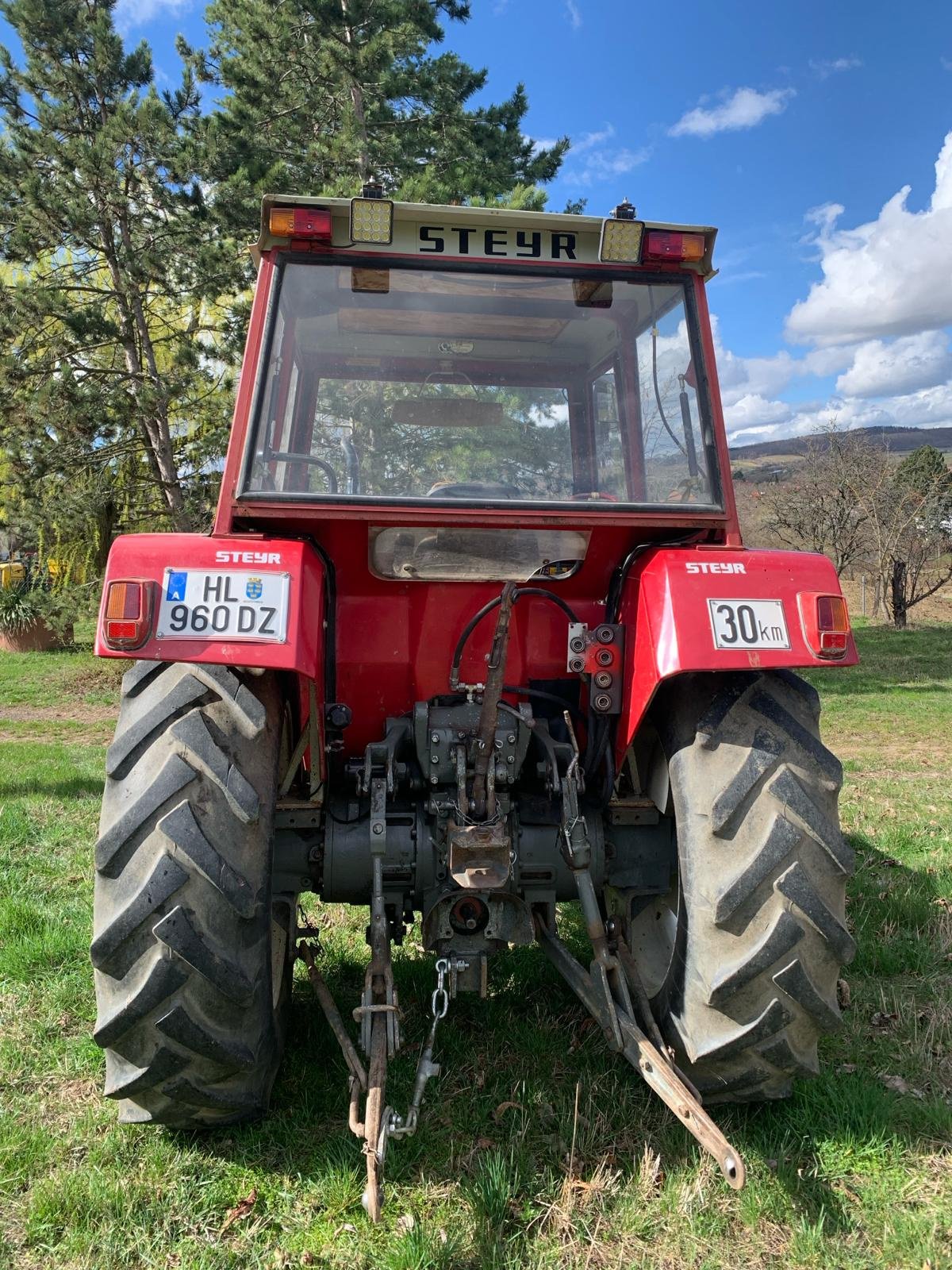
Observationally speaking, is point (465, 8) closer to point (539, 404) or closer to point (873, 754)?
point (873, 754)

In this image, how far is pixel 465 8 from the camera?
12164 millimetres

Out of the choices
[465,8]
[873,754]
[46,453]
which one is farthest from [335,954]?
[465,8]

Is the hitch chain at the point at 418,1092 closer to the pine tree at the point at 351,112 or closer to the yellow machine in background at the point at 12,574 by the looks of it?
the pine tree at the point at 351,112

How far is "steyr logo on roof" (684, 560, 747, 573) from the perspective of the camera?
2.38 meters

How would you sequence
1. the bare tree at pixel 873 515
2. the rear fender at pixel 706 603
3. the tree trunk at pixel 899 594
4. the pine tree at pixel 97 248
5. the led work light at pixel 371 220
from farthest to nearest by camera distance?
the bare tree at pixel 873 515 < the tree trunk at pixel 899 594 < the pine tree at pixel 97 248 < the led work light at pixel 371 220 < the rear fender at pixel 706 603

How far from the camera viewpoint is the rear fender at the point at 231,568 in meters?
2.18

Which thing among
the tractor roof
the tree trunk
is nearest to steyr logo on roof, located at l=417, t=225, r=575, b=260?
the tractor roof

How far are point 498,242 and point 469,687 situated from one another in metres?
1.30

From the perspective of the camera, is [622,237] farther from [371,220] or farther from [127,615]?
[127,615]

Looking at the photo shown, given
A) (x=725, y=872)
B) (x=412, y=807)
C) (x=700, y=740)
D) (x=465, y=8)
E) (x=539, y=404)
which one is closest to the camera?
(x=725, y=872)

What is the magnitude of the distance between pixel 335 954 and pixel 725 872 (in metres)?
1.89

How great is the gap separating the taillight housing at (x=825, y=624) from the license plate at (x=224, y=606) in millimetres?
1293

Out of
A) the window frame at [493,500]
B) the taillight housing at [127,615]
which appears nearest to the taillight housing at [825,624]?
the window frame at [493,500]

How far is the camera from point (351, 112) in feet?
38.0
